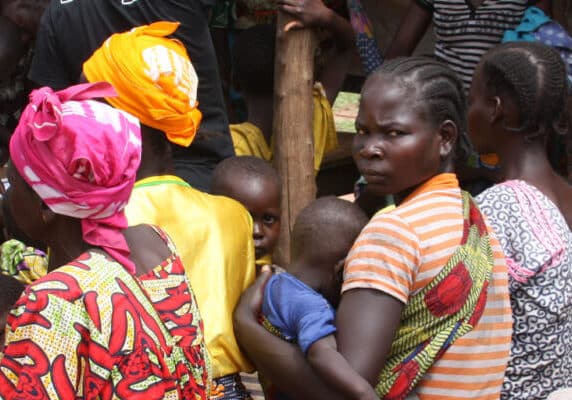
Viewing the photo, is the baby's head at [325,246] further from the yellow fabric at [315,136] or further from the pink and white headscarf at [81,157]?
the yellow fabric at [315,136]

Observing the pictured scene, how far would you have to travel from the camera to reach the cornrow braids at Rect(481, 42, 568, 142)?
314cm

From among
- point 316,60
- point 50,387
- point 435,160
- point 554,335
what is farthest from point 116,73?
Answer: point 316,60

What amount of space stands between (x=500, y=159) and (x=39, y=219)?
1.52 meters

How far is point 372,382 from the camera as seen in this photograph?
8.21 ft

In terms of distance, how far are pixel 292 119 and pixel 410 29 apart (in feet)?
3.22

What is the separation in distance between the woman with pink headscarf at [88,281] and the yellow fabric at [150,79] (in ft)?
2.26

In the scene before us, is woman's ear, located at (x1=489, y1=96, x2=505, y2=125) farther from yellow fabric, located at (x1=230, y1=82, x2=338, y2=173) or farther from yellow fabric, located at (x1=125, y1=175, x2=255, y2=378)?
yellow fabric, located at (x1=230, y1=82, x2=338, y2=173)

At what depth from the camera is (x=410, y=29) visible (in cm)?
513

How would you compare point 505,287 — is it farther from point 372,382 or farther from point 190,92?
point 190,92

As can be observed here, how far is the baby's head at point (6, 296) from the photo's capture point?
358cm

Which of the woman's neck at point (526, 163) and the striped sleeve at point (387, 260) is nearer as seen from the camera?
the striped sleeve at point (387, 260)

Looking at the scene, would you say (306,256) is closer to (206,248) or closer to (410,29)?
(206,248)

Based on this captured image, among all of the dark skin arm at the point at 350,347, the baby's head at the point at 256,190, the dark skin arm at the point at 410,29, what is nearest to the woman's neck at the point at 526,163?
the dark skin arm at the point at 350,347

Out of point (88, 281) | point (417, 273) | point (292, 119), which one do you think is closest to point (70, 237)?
point (88, 281)
